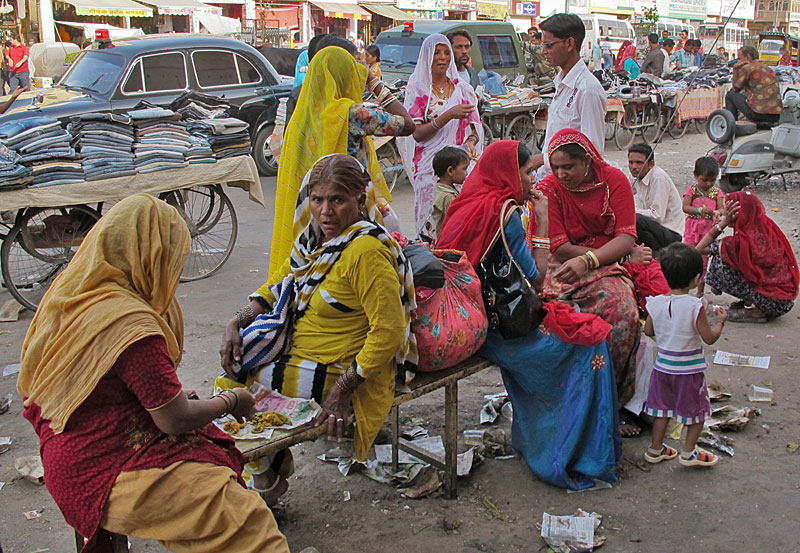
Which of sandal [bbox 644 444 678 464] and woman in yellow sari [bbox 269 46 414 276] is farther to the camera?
woman in yellow sari [bbox 269 46 414 276]

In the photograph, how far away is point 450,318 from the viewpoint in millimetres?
3076

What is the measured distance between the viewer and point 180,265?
→ 7.21 feet

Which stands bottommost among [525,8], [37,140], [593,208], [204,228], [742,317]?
[742,317]

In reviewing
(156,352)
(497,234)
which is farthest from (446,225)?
(156,352)

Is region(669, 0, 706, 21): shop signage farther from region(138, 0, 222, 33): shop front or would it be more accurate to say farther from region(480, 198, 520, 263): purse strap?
region(480, 198, 520, 263): purse strap

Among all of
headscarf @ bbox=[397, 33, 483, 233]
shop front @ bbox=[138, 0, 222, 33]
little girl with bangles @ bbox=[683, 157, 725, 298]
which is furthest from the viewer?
shop front @ bbox=[138, 0, 222, 33]

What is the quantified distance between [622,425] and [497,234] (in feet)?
4.33

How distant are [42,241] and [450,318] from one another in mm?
Answer: 3859

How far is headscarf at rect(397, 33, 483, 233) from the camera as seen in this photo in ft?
18.5

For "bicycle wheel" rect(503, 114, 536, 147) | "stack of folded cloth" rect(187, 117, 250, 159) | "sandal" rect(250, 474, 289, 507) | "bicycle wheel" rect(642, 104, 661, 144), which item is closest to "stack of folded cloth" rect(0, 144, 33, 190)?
"stack of folded cloth" rect(187, 117, 250, 159)

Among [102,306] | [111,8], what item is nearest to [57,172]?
[102,306]

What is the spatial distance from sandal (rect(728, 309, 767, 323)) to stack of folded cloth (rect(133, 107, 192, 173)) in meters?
4.31

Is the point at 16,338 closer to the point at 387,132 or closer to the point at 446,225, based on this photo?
the point at 387,132

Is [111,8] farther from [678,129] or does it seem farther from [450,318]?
[450,318]
